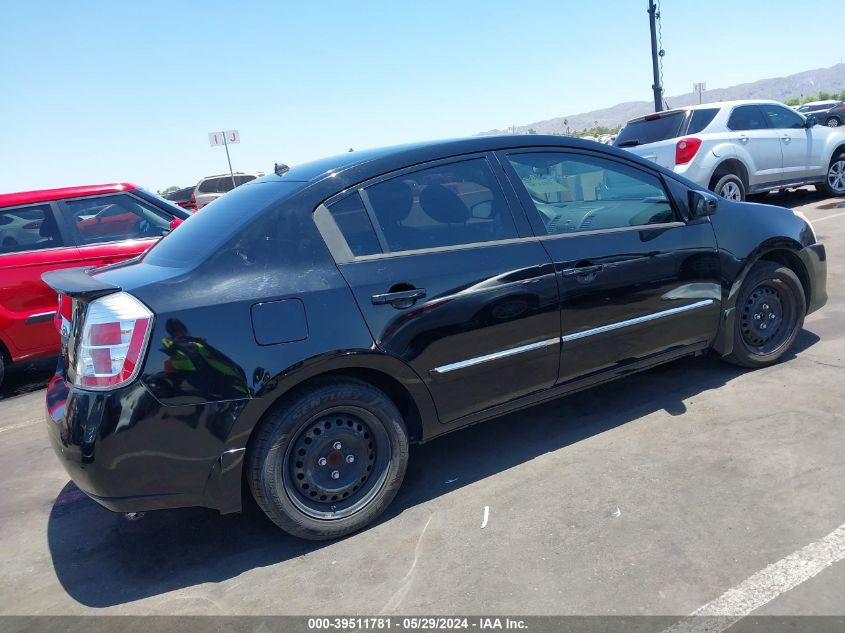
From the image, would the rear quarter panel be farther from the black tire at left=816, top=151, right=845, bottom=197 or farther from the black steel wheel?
the black tire at left=816, top=151, right=845, bottom=197

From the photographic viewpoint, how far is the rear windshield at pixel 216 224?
3.01 m

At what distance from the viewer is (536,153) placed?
3713 millimetres

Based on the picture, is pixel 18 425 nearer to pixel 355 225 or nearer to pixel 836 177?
pixel 355 225

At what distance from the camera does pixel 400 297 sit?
10.1 ft

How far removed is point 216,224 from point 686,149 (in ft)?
26.1

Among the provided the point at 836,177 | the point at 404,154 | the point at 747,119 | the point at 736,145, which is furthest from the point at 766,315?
the point at 836,177

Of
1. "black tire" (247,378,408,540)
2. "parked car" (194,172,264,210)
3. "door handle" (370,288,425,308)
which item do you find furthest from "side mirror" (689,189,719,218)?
"parked car" (194,172,264,210)

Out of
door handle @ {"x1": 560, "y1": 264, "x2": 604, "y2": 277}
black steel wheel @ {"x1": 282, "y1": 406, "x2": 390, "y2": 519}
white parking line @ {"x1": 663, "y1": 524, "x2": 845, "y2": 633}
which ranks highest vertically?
door handle @ {"x1": 560, "y1": 264, "x2": 604, "y2": 277}

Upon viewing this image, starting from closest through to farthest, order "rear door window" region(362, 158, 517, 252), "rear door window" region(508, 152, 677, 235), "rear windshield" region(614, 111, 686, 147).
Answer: "rear door window" region(362, 158, 517, 252)
"rear door window" region(508, 152, 677, 235)
"rear windshield" region(614, 111, 686, 147)

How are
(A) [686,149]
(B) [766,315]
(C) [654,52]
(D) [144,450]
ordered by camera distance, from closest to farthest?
(D) [144,450] → (B) [766,315] → (A) [686,149] → (C) [654,52]

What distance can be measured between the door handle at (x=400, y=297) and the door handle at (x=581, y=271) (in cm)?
85

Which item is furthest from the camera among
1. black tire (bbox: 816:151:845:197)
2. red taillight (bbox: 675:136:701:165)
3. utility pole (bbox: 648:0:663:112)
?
utility pole (bbox: 648:0:663:112)

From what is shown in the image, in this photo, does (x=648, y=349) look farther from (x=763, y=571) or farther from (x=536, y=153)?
(x=763, y=571)

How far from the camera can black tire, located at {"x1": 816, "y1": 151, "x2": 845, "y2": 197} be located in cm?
1125
